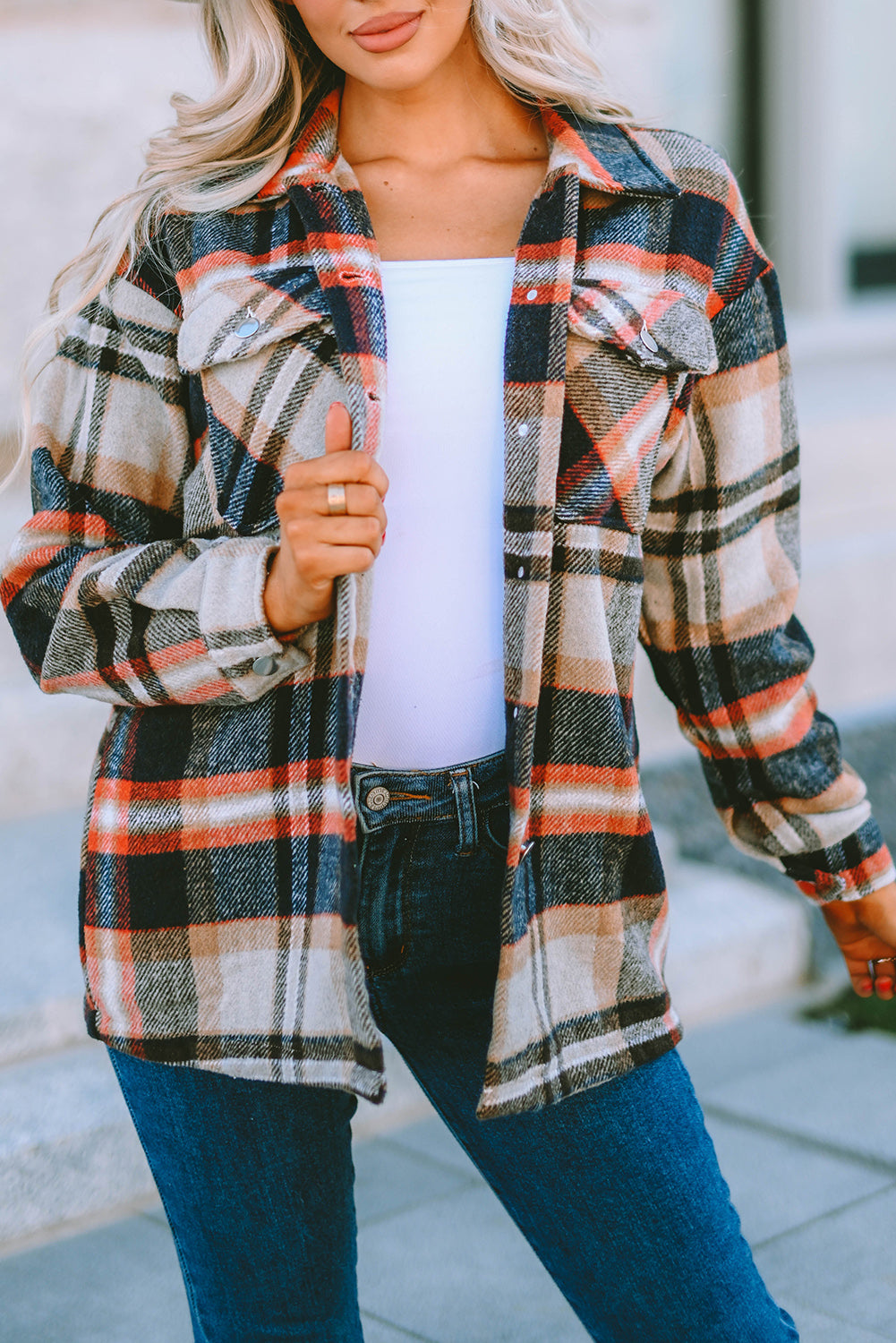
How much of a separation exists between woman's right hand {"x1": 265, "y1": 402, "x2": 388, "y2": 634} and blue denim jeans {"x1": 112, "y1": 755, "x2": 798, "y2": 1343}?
29 centimetres

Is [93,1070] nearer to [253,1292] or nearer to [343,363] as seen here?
[253,1292]

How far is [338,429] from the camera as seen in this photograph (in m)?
1.40

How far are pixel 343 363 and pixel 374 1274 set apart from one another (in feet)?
6.58

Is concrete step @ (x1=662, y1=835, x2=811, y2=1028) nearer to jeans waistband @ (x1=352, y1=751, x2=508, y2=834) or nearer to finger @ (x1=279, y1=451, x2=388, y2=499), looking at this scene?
jeans waistband @ (x1=352, y1=751, x2=508, y2=834)

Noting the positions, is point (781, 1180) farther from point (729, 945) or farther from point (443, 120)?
point (443, 120)

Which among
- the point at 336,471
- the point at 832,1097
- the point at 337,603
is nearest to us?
the point at 336,471

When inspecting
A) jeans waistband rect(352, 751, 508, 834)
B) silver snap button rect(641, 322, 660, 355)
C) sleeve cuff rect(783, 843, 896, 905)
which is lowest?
sleeve cuff rect(783, 843, 896, 905)

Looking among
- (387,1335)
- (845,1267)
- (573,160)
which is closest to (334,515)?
(573,160)

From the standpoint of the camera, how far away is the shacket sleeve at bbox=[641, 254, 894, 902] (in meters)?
1.75

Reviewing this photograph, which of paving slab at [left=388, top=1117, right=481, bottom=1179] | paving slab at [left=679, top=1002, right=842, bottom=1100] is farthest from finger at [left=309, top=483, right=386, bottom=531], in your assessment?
paving slab at [left=679, top=1002, right=842, bottom=1100]

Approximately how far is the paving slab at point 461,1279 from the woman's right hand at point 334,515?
1.82 meters

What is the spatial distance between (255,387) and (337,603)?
28cm

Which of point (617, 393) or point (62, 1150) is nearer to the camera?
point (617, 393)

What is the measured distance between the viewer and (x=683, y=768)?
14.3ft
